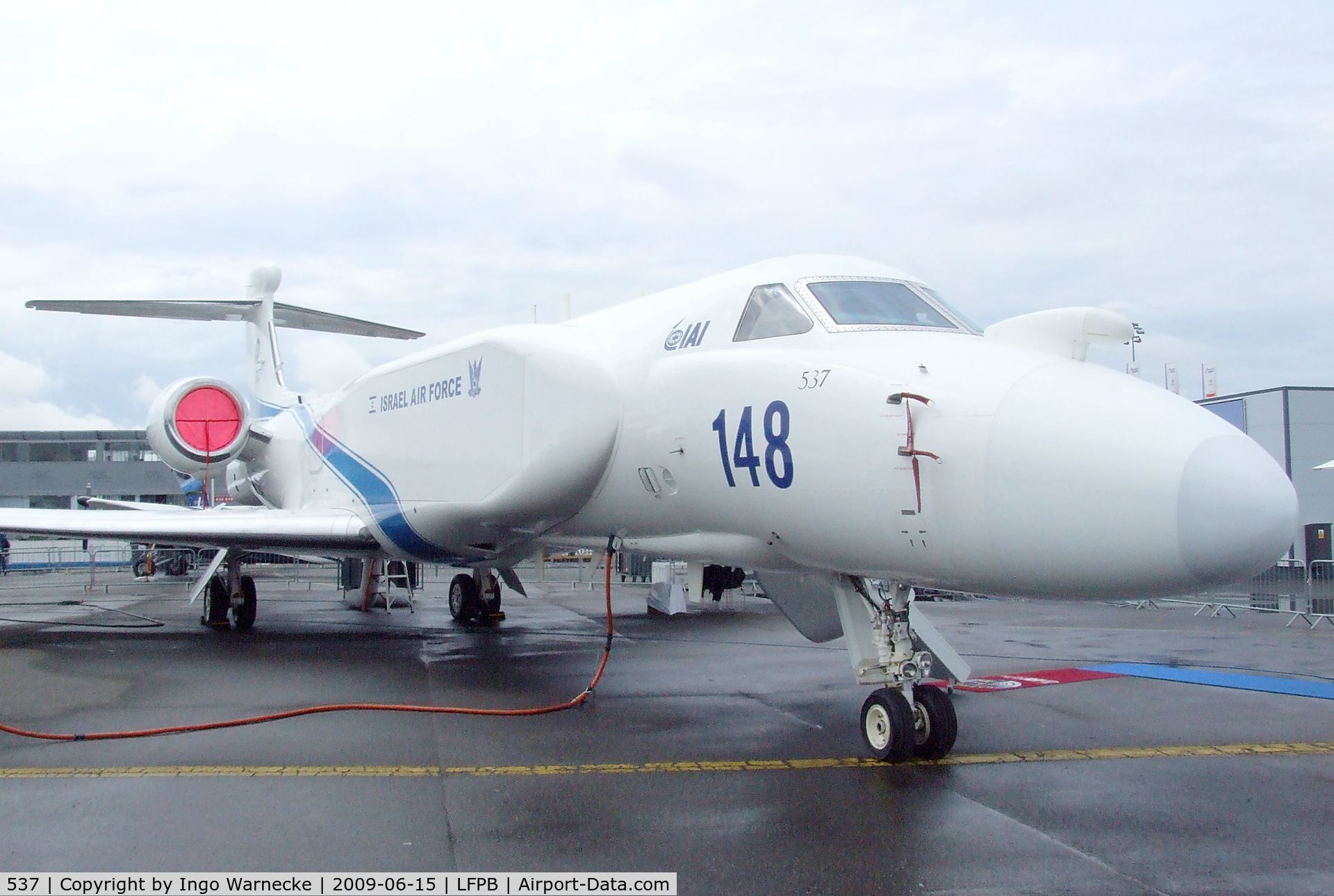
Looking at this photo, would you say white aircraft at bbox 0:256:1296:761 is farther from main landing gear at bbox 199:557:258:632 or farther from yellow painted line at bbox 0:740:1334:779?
main landing gear at bbox 199:557:258:632

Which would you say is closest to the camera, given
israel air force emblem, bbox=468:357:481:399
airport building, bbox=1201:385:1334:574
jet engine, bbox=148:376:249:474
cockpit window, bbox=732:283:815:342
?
cockpit window, bbox=732:283:815:342

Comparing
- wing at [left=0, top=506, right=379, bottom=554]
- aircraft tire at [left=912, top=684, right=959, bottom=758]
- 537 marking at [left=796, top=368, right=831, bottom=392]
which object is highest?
537 marking at [left=796, top=368, right=831, bottom=392]

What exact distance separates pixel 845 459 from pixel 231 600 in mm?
12051

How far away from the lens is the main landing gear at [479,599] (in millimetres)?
15781

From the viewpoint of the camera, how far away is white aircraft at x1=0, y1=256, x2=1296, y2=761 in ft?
16.1

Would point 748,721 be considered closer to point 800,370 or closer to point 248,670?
point 800,370

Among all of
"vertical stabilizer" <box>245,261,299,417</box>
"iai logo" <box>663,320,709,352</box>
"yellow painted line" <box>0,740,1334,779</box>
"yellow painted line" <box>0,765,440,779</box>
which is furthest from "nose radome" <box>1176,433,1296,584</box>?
"vertical stabilizer" <box>245,261,299,417</box>

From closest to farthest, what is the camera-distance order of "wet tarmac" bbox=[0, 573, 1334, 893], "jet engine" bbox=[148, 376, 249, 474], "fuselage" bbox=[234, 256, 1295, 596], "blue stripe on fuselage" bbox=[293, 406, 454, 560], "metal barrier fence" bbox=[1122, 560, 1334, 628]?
"wet tarmac" bbox=[0, 573, 1334, 893]
"fuselage" bbox=[234, 256, 1295, 596]
"blue stripe on fuselage" bbox=[293, 406, 454, 560]
"jet engine" bbox=[148, 376, 249, 474]
"metal barrier fence" bbox=[1122, 560, 1334, 628]

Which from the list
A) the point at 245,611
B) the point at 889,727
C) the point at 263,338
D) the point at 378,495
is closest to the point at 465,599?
the point at 245,611

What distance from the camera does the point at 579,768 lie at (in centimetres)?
643

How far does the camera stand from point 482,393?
9781 millimetres

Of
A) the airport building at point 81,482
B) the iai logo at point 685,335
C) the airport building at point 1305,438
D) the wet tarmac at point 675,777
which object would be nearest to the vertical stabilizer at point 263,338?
the wet tarmac at point 675,777

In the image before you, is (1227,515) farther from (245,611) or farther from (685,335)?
(245,611)

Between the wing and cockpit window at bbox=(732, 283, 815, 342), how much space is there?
251 inches
